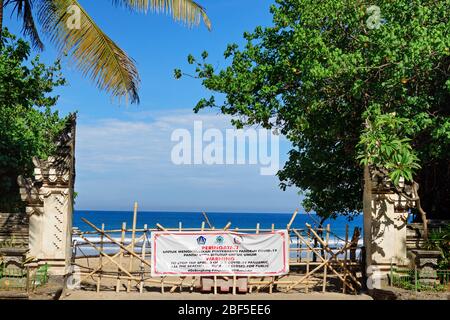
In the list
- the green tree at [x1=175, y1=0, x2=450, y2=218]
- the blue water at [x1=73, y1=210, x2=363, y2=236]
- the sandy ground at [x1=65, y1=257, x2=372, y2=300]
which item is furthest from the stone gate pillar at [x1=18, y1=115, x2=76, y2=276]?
the blue water at [x1=73, y1=210, x2=363, y2=236]

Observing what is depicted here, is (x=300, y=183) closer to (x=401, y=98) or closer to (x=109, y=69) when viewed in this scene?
(x=401, y=98)

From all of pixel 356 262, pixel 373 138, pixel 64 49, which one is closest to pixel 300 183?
pixel 356 262

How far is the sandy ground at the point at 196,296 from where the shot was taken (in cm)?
1455

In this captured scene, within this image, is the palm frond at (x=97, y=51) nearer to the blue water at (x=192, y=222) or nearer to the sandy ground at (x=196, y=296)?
the sandy ground at (x=196, y=296)

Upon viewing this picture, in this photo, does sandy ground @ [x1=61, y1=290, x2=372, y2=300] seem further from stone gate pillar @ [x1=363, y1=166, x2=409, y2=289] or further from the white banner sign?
stone gate pillar @ [x1=363, y1=166, x2=409, y2=289]

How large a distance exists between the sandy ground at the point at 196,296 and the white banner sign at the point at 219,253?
594 millimetres

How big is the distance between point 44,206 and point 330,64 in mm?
9274

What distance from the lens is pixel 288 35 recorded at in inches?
807

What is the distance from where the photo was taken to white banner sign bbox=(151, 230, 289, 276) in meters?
15.0

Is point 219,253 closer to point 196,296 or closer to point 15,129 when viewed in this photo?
point 196,296

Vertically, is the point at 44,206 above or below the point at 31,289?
above

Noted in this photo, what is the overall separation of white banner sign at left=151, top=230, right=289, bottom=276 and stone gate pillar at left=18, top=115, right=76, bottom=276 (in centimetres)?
237

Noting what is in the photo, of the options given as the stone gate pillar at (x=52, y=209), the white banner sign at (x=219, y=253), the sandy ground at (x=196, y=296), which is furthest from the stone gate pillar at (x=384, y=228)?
the stone gate pillar at (x=52, y=209)
